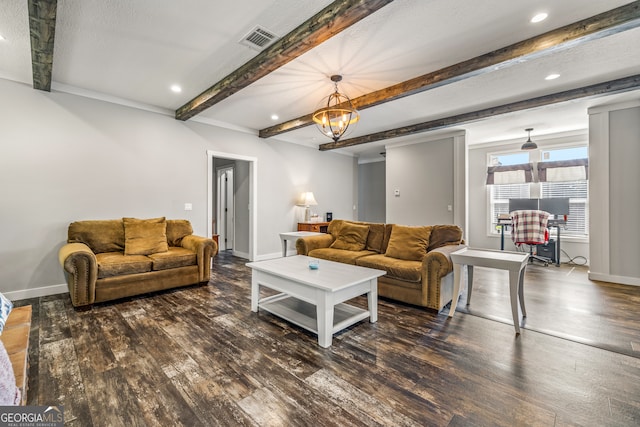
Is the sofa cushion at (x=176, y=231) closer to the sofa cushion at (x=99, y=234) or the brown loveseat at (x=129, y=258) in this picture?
the brown loveseat at (x=129, y=258)

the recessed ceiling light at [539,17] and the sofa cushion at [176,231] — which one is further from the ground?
the recessed ceiling light at [539,17]

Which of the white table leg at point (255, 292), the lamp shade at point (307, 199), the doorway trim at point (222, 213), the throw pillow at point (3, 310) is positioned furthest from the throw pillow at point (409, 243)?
the doorway trim at point (222, 213)

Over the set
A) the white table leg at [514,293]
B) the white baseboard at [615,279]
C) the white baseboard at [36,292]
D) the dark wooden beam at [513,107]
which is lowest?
the white baseboard at [36,292]

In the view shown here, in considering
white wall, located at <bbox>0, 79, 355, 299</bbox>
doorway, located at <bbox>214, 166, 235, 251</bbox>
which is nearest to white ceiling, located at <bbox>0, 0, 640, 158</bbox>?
white wall, located at <bbox>0, 79, 355, 299</bbox>

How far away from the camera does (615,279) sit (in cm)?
409

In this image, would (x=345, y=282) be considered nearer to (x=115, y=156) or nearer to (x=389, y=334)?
(x=389, y=334)

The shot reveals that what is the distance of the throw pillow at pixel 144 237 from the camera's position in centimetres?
370

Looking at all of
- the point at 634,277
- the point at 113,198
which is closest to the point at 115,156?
the point at 113,198

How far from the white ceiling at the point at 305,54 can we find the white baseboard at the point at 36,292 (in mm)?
2549

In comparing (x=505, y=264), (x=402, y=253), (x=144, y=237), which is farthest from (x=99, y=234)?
(x=505, y=264)

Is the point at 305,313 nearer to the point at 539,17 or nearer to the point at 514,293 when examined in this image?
the point at 514,293

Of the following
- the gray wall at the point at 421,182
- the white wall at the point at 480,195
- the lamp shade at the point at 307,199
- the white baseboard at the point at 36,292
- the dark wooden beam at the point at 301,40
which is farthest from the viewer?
the white wall at the point at 480,195

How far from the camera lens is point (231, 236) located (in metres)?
6.81

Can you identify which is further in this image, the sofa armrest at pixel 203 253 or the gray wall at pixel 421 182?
the gray wall at pixel 421 182
